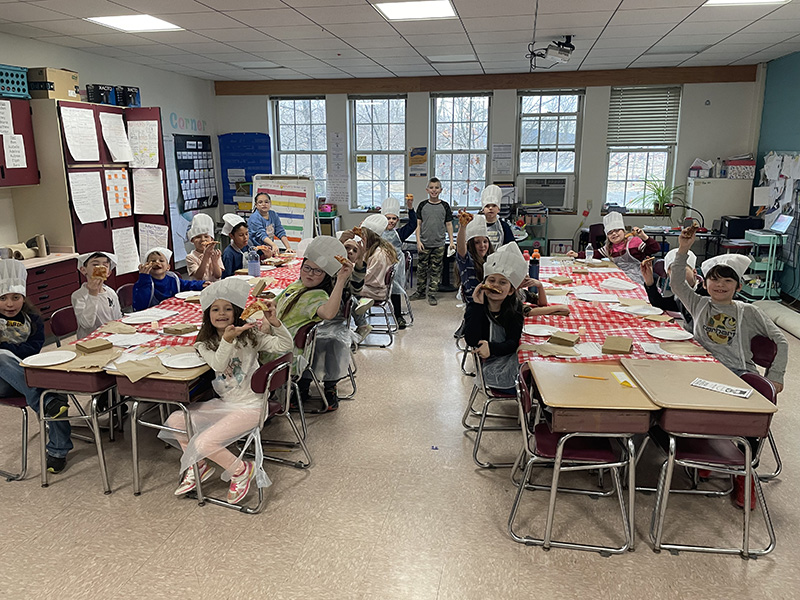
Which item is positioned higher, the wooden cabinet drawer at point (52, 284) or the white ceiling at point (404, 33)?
the white ceiling at point (404, 33)

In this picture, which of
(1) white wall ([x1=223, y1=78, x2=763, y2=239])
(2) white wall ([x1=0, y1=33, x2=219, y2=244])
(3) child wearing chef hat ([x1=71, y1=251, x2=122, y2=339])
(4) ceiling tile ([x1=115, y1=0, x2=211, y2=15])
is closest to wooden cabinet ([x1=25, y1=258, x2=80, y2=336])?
(2) white wall ([x1=0, y1=33, x2=219, y2=244])

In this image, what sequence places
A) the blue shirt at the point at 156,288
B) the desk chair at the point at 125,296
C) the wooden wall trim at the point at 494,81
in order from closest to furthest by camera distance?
the blue shirt at the point at 156,288 < the desk chair at the point at 125,296 < the wooden wall trim at the point at 494,81

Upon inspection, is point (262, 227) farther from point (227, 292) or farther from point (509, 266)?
point (509, 266)

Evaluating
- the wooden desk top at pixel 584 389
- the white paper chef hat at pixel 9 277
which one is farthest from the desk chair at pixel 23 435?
the wooden desk top at pixel 584 389

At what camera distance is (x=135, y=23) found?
5.40m

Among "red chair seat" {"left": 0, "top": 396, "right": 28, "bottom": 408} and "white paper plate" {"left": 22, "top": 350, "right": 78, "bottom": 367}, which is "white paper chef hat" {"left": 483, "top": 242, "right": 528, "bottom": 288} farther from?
"red chair seat" {"left": 0, "top": 396, "right": 28, "bottom": 408}

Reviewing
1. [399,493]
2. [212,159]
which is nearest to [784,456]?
[399,493]

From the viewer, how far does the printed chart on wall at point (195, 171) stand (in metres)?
8.66

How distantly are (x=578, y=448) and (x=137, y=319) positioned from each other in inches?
108

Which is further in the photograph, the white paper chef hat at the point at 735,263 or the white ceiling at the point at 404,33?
the white ceiling at the point at 404,33

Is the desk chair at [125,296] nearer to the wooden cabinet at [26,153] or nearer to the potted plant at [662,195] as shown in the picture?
the wooden cabinet at [26,153]

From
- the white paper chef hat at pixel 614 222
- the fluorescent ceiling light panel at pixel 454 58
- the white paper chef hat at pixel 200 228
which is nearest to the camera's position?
the white paper chef hat at pixel 200 228

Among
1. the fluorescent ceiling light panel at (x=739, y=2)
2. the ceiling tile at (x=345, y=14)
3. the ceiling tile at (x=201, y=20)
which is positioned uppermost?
the fluorescent ceiling light panel at (x=739, y=2)

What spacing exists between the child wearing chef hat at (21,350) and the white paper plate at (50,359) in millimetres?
166
